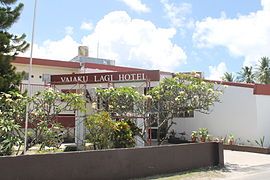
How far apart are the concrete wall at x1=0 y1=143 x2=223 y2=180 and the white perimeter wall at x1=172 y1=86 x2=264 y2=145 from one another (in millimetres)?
6966

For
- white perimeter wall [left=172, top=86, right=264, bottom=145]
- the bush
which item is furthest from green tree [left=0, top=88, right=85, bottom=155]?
white perimeter wall [left=172, top=86, right=264, bottom=145]

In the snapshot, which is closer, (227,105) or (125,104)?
(125,104)

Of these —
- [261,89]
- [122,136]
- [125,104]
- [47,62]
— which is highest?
[47,62]

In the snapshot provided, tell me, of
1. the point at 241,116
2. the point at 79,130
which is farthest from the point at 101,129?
the point at 241,116

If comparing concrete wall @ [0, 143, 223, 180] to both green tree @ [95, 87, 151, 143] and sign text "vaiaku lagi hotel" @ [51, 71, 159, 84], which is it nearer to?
green tree @ [95, 87, 151, 143]

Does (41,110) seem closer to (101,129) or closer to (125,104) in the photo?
(101,129)

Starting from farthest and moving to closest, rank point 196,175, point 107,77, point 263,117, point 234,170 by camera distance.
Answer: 1. point 263,117
2. point 107,77
3. point 234,170
4. point 196,175

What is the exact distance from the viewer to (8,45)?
19.4m

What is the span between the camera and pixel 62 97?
1321cm

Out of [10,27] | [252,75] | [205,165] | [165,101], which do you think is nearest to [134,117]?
[165,101]

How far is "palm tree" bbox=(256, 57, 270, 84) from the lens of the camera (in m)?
50.6

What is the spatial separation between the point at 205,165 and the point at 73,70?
16.6 m

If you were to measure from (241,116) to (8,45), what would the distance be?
12744mm

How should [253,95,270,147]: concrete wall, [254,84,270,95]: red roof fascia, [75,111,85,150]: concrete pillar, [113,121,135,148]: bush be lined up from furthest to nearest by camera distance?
1. [254,84,270,95]: red roof fascia
2. [253,95,270,147]: concrete wall
3. [75,111,85,150]: concrete pillar
4. [113,121,135,148]: bush
